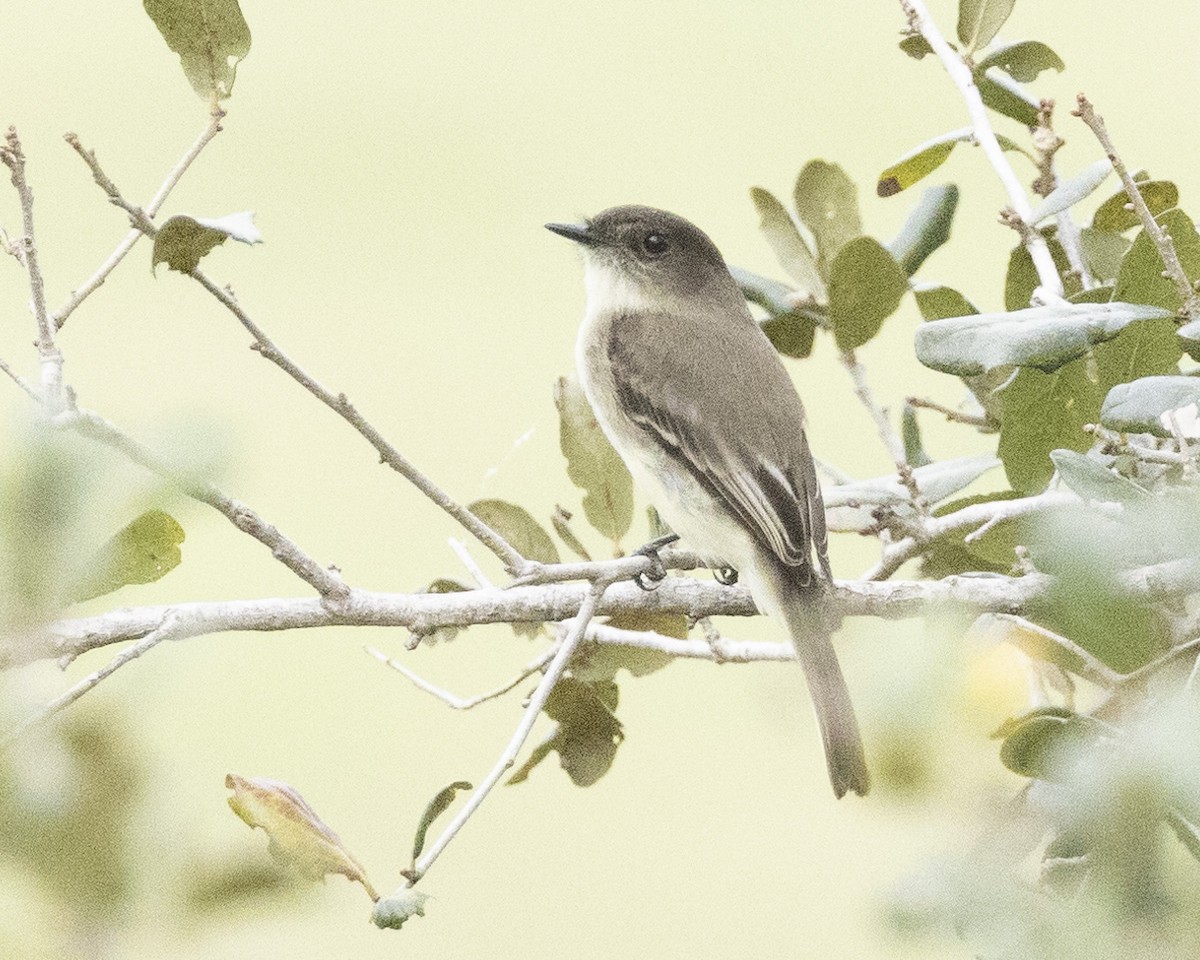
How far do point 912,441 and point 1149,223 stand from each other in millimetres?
440

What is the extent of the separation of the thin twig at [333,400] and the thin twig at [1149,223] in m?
0.40

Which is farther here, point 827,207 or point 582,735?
point 827,207

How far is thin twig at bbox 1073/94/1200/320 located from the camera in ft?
2.41

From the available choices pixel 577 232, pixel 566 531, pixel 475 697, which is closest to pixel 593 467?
pixel 566 531

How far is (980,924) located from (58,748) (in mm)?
354

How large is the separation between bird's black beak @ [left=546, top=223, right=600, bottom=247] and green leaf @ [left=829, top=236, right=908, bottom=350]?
0.62m

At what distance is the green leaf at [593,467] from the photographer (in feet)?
3.56

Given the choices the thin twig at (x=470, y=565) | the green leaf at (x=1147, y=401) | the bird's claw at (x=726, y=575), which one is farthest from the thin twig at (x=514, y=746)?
the bird's claw at (x=726, y=575)

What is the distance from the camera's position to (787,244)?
1162 millimetres

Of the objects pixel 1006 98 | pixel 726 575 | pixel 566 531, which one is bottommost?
pixel 726 575

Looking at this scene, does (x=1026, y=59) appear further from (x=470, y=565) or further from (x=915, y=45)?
(x=470, y=565)

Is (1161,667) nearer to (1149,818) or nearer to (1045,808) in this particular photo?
(1045,808)

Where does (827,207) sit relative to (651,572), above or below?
above

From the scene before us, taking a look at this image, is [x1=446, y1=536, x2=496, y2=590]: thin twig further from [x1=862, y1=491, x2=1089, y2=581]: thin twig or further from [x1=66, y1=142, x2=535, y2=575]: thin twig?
[x1=862, y1=491, x2=1089, y2=581]: thin twig
